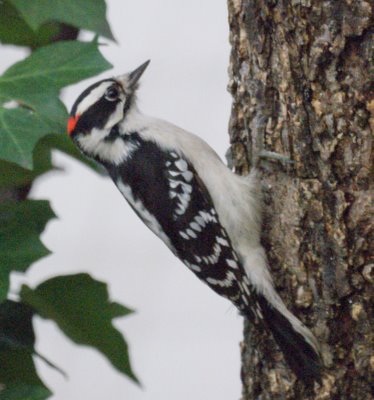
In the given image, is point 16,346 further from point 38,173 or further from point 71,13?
point 71,13

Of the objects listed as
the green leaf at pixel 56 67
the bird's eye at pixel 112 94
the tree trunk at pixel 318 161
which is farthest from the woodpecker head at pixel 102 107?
the green leaf at pixel 56 67

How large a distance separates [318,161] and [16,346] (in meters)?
0.93

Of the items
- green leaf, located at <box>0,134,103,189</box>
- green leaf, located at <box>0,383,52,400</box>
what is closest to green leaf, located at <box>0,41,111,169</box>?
green leaf, located at <box>0,134,103,189</box>

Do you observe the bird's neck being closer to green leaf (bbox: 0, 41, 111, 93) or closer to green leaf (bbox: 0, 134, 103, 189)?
green leaf (bbox: 0, 134, 103, 189)

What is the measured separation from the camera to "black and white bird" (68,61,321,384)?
206 centimetres

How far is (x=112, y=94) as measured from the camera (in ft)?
7.97

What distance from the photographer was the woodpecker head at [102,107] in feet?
7.86

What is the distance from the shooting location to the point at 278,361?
2104 mm

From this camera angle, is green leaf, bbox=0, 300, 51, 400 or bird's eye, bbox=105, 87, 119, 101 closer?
green leaf, bbox=0, 300, 51, 400

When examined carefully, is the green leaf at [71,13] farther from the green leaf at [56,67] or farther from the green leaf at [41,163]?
the green leaf at [41,163]

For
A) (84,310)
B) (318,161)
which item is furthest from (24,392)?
(318,161)

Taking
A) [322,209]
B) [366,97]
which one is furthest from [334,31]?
[322,209]

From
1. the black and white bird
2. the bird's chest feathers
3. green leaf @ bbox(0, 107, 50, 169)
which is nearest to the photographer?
green leaf @ bbox(0, 107, 50, 169)

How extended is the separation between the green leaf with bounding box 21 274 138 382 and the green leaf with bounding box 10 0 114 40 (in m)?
0.63
